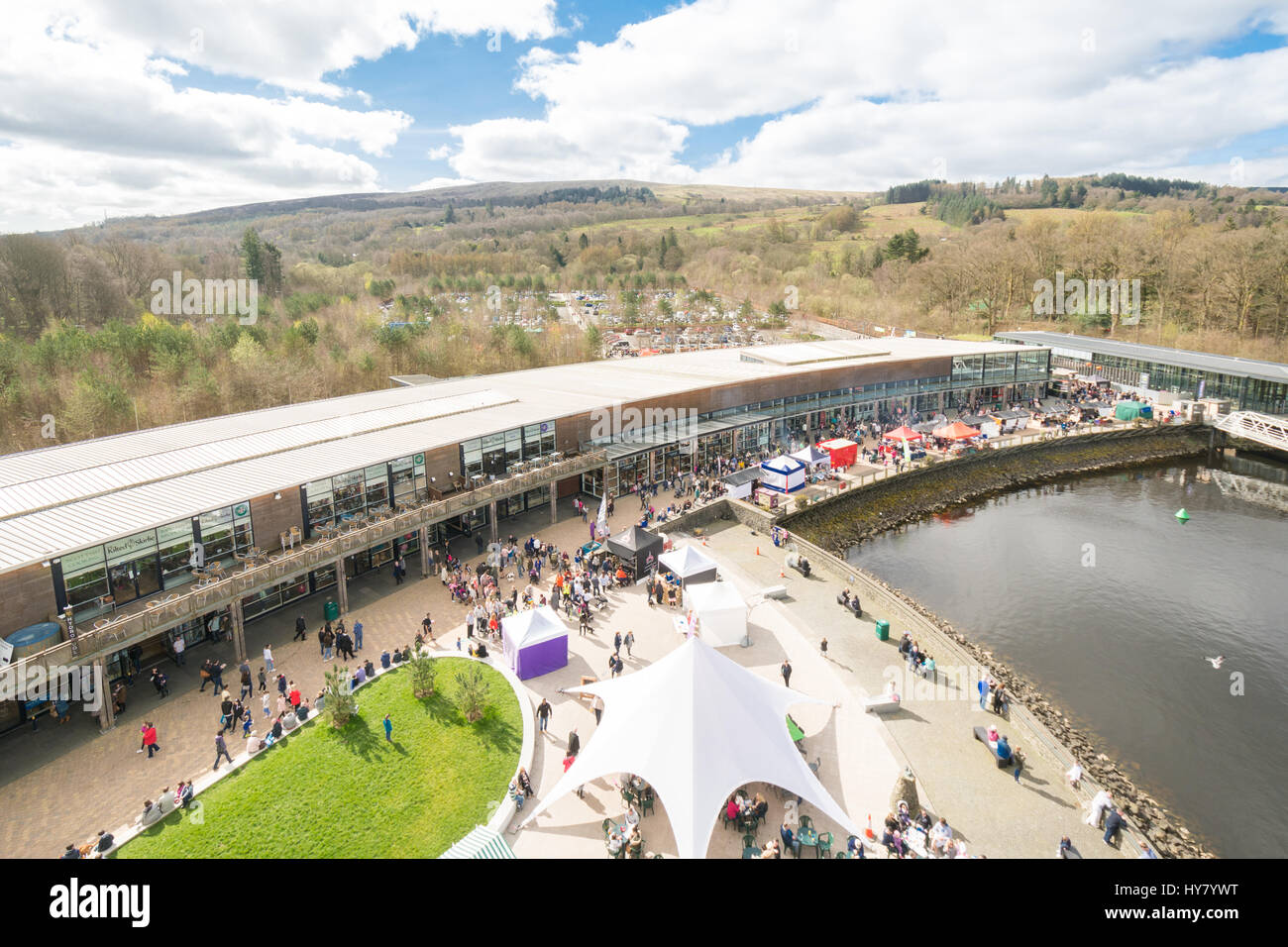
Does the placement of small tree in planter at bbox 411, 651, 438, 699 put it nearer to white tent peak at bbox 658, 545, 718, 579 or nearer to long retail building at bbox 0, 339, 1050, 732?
long retail building at bbox 0, 339, 1050, 732

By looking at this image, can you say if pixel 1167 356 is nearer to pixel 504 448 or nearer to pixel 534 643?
pixel 504 448

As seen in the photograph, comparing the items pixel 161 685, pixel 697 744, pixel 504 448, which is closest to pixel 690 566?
pixel 697 744

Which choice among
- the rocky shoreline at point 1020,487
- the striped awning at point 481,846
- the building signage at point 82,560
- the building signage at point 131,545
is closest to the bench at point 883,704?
the rocky shoreline at point 1020,487

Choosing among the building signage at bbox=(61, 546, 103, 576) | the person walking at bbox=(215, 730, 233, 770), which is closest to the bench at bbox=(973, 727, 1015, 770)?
the person walking at bbox=(215, 730, 233, 770)

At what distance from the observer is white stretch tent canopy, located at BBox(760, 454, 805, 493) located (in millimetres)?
35281

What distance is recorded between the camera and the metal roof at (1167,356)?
1934 inches

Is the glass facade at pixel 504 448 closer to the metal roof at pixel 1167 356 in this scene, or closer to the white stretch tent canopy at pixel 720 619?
the white stretch tent canopy at pixel 720 619

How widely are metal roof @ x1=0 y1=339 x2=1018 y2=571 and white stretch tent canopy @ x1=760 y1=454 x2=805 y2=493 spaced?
5.11m

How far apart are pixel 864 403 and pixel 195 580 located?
41615mm

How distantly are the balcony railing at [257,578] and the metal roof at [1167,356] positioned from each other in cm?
5153

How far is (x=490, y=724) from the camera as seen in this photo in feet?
59.6

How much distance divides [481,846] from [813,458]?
96.5ft
